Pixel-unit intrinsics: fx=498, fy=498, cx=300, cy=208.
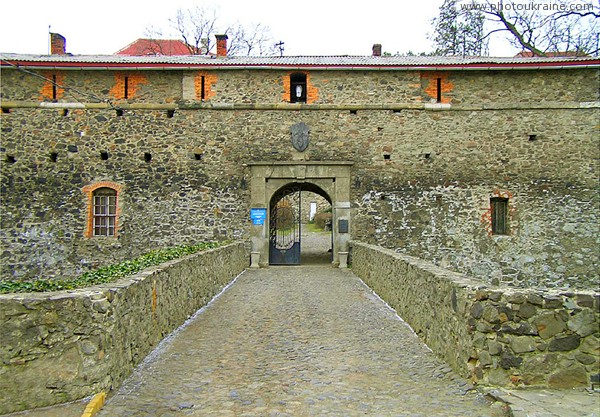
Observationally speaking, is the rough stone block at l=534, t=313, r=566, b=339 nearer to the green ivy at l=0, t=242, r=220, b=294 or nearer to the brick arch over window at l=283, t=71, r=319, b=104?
the green ivy at l=0, t=242, r=220, b=294

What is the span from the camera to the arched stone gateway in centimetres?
1449

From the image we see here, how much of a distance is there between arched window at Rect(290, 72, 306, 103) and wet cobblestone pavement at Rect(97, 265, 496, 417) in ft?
27.7

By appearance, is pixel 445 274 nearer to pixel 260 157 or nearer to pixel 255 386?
pixel 255 386

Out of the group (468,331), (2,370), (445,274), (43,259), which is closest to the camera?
(2,370)

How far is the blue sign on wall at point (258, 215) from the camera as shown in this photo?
14492 mm

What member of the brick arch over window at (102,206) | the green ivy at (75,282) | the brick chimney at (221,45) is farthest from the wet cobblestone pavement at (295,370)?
the brick chimney at (221,45)

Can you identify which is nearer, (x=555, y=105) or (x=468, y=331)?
(x=468, y=331)

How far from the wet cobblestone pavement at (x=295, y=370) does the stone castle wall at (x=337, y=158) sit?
22.5 ft

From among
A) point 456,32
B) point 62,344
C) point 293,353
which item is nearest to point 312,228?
point 456,32

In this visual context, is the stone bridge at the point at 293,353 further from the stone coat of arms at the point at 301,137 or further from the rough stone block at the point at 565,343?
the stone coat of arms at the point at 301,137

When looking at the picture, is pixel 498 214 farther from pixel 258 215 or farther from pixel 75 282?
pixel 75 282

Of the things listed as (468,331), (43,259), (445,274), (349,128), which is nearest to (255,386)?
(468,331)

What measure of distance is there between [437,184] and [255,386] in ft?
36.7

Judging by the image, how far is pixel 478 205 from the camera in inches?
573
